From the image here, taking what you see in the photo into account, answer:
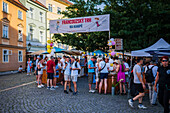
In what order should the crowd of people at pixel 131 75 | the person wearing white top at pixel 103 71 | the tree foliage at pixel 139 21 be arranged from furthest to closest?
the tree foliage at pixel 139 21 < the person wearing white top at pixel 103 71 < the crowd of people at pixel 131 75

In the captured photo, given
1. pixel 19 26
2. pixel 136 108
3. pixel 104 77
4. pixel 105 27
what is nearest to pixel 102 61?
pixel 104 77

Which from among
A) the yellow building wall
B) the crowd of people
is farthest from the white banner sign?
the yellow building wall

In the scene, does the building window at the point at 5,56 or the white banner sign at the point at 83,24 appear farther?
the building window at the point at 5,56

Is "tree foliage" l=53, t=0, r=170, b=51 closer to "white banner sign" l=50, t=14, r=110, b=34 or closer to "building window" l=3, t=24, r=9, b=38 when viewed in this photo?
"white banner sign" l=50, t=14, r=110, b=34

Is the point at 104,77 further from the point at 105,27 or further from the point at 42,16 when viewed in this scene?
the point at 42,16

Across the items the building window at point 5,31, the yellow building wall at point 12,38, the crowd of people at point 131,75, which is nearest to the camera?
the crowd of people at point 131,75

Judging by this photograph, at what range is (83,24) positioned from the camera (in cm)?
1333

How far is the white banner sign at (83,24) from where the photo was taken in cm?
1270

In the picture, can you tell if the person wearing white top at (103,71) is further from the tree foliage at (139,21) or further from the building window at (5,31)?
the building window at (5,31)

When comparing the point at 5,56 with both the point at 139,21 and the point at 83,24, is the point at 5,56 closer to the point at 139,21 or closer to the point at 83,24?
the point at 83,24

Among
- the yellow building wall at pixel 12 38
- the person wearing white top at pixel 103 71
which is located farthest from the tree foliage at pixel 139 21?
the yellow building wall at pixel 12 38

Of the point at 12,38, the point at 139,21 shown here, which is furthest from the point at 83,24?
the point at 12,38

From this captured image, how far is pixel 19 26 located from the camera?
24938mm

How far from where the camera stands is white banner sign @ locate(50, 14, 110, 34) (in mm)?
12695
